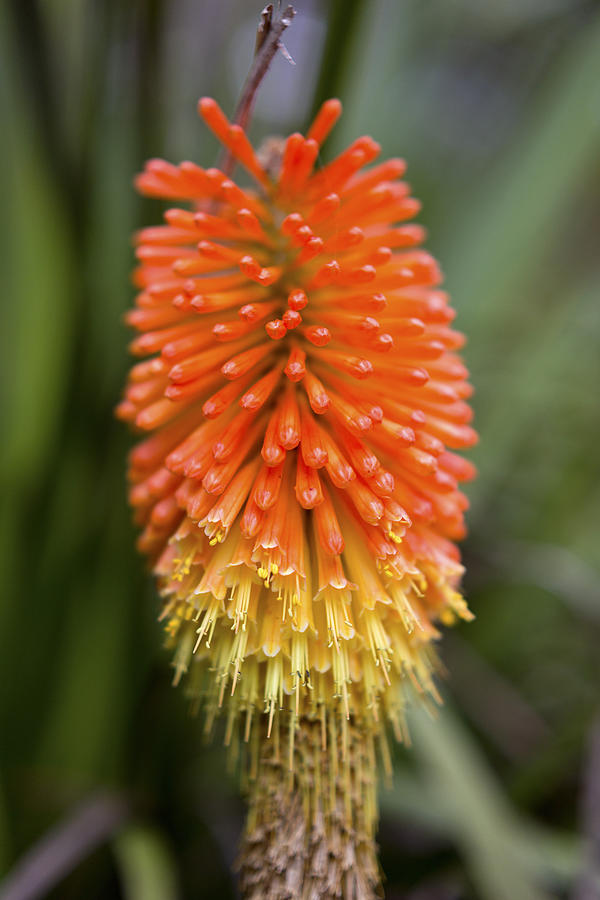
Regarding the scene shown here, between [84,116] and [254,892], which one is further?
[84,116]

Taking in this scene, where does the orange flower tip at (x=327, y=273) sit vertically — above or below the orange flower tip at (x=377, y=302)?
above

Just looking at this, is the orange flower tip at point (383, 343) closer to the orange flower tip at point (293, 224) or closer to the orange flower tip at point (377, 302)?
the orange flower tip at point (377, 302)

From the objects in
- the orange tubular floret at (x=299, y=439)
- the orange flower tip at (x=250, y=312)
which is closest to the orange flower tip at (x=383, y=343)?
the orange tubular floret at (x=299, y=439)

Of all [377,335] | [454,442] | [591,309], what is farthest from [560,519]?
[377,335]

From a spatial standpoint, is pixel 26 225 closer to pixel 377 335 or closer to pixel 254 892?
pixel 377 335

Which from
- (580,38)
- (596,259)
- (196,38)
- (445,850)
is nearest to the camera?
(445,850)

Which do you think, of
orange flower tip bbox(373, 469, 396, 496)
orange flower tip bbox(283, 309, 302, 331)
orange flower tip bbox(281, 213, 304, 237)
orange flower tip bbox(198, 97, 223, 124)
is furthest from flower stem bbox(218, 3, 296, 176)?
orange flower tip bbox(373, 469, 396, 496)
